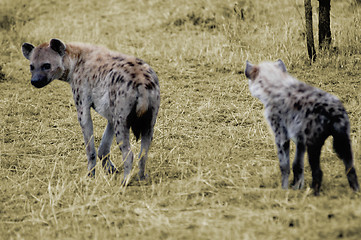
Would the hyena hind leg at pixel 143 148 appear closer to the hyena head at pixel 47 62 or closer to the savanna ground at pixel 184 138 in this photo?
the savanna ground at pixel 184 138

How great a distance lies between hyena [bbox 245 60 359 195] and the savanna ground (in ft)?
0.64

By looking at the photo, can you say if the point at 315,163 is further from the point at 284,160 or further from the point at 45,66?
the point at 45,66

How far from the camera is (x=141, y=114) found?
3.85 metres

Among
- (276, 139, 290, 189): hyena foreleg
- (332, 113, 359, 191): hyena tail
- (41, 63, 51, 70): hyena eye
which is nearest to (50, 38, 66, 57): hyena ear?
(41, 63, 51, 70): hyena eye

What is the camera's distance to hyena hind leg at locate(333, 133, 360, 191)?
123 inches

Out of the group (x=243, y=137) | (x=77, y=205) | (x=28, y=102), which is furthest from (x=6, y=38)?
(x=77, y=205)

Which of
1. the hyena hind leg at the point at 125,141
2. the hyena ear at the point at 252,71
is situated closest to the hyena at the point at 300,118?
the hyena ear at the point at 252,71

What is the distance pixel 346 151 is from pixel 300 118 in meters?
0.37

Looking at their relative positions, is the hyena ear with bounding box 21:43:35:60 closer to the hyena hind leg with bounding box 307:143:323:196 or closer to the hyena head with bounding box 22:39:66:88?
the hyena head with bounding box 22:39:66:88

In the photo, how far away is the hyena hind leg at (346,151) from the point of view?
3.12 m

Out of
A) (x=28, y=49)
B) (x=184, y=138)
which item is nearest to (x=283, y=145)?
(x=184, y=138)

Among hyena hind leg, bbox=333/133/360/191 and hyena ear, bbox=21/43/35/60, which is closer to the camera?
hyena hind leg, bbox=333/133/360/191

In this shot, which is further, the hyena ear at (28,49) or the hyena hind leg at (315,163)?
the hyena ear at (28,49)

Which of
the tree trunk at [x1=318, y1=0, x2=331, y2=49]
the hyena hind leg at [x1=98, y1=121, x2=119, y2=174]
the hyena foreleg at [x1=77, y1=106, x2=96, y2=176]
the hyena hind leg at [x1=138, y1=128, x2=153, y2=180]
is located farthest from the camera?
the tree trunk at [x1=318, y1=0, x2=331, y2=49]
